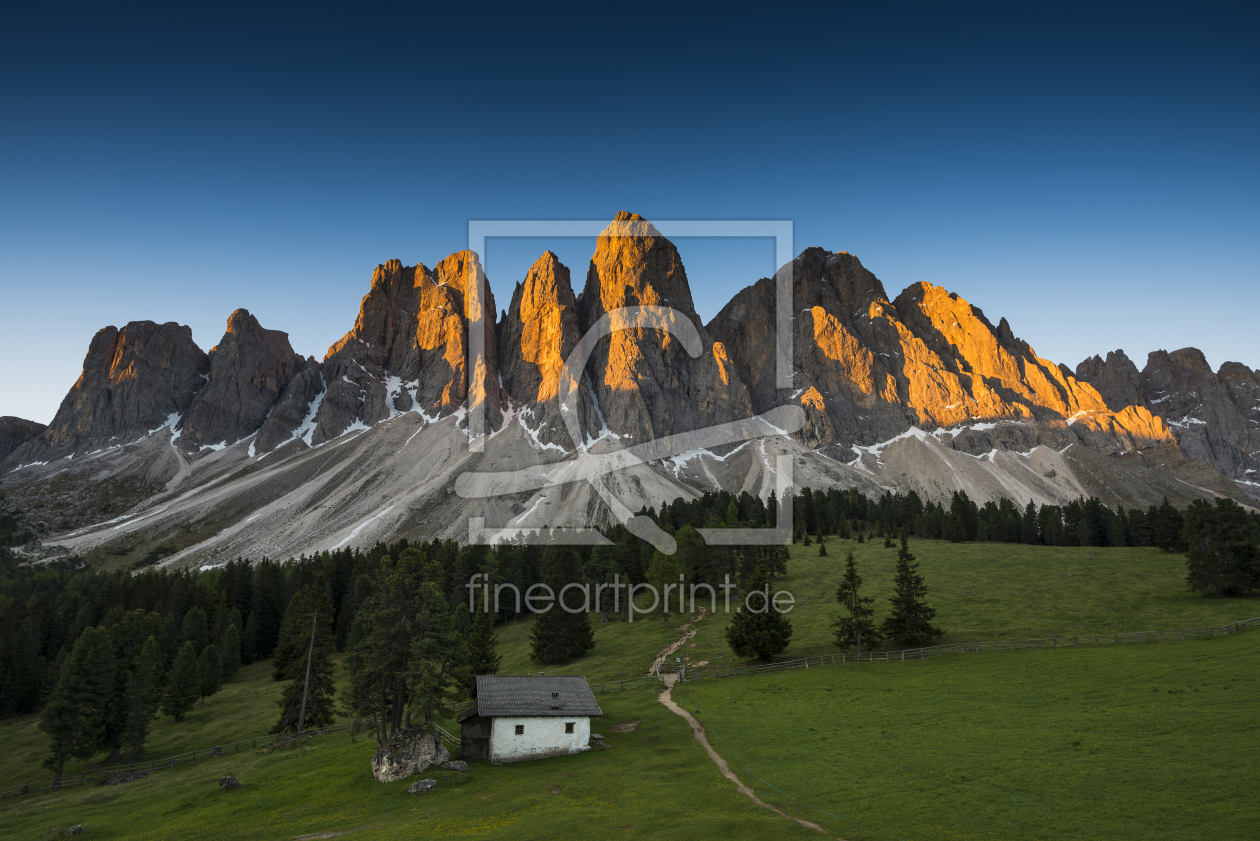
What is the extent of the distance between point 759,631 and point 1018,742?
2658cm

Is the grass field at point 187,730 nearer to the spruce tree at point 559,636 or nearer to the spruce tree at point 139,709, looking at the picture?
the spruce tree at point 139,709

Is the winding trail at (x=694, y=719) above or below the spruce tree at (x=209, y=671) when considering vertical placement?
above

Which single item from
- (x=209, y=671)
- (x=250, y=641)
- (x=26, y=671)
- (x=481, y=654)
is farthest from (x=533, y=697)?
(x=26, y=671)

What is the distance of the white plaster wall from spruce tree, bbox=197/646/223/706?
4700 cm

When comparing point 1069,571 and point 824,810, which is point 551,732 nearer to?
point 824,810

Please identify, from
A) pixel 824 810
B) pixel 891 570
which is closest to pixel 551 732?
pixel 824 810

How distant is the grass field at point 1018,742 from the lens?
21.5 m

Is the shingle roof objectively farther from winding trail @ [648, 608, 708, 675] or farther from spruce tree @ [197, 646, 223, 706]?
spruce tree @ [197, 646, 223, 706]

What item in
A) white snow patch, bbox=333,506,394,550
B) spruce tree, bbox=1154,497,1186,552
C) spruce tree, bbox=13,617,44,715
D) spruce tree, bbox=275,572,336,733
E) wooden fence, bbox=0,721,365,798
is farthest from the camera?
white snow patch, bbox=333,506,394,550

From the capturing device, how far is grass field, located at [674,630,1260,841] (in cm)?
2147

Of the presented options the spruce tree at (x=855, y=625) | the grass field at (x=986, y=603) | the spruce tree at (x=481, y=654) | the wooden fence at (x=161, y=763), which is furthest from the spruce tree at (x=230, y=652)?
the spruce tree at (x=855, y=625)

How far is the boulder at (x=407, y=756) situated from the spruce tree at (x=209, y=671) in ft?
145

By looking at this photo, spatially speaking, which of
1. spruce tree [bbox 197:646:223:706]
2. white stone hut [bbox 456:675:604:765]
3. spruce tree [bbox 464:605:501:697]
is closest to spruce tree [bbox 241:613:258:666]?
spruce tree [bbox 197:646:223:706]

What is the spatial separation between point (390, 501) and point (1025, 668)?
173m
